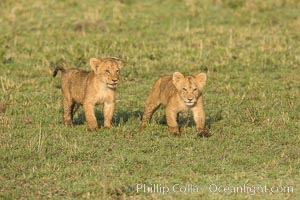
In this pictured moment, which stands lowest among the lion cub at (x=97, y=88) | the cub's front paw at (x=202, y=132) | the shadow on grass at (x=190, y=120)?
the cub's front paw at (x=202, y=132)

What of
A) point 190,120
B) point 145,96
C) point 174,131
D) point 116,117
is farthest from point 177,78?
point 145,96

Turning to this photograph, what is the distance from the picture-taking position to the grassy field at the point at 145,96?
8.42m

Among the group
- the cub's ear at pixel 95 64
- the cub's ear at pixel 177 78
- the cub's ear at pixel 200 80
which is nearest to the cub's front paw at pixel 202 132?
the cub's ear at pixel 200 80

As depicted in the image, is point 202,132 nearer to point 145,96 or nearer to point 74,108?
point 74,108

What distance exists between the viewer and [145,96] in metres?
13.0

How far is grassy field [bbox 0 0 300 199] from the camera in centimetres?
842

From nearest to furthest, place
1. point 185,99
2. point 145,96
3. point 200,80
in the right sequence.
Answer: point 185,99 → point 200,80 → point 145,96

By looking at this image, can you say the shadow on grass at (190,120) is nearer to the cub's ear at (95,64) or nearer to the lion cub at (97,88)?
the lion cub at (97,88)

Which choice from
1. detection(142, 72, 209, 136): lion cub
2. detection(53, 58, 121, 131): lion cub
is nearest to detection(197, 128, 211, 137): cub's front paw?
detection(142, 72, 209, 136): lion cub

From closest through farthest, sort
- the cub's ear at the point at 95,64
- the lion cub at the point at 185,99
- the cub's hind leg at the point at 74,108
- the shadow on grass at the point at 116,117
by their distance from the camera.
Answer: the lion cub at the point at 185,99
the cub's ear at the point at 95,64
the cub's hind leg at the point at 74,108
the shadow on grass at the point at 116,117

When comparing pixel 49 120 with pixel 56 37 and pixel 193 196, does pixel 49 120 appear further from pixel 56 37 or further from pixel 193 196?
pixel 56 37

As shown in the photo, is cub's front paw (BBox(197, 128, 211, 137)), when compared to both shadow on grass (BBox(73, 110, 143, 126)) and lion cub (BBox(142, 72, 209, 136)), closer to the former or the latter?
lion cub (BBox(142, 72, 209, 136))

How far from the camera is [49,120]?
443 inches

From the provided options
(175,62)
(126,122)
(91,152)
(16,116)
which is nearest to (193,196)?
(91,152)
